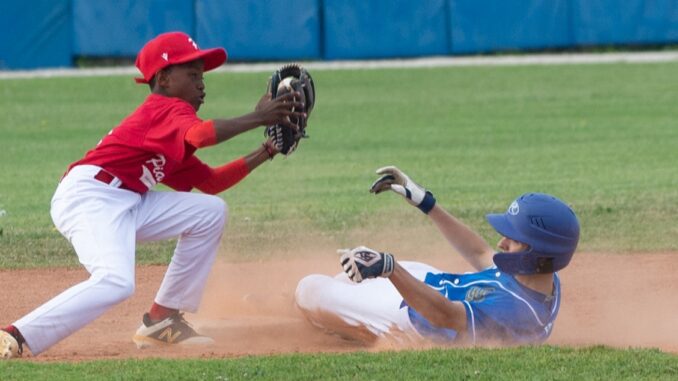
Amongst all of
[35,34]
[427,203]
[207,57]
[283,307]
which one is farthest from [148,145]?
[35,34]

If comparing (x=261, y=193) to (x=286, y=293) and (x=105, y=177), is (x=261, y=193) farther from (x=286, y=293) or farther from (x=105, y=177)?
(x=105, y=177)

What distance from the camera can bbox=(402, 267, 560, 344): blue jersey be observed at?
6.23m

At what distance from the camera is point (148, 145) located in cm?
653

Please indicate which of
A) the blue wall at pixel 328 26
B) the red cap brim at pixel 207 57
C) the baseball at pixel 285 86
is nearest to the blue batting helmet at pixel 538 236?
the baseball at pixel 285 86

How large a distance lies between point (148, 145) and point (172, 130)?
0.18 m

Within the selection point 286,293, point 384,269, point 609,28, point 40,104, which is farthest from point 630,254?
point 609,28

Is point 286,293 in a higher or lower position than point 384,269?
lower

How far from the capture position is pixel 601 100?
2089 centimetres

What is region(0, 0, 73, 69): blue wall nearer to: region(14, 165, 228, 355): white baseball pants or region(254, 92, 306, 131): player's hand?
region(14, 165, 228, 355): white baseball pants

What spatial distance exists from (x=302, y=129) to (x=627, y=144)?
31.8 feet

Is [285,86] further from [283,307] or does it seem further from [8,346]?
[8,346]

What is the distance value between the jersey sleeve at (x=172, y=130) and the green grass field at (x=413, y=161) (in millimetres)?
1085

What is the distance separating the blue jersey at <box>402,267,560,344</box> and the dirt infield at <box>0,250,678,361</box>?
1.05 feet

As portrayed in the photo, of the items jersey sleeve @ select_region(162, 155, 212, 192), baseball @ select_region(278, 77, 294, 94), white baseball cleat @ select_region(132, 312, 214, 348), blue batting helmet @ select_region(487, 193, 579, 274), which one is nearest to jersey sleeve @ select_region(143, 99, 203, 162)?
baseball @ select_region(278, 77, 294, 94)
